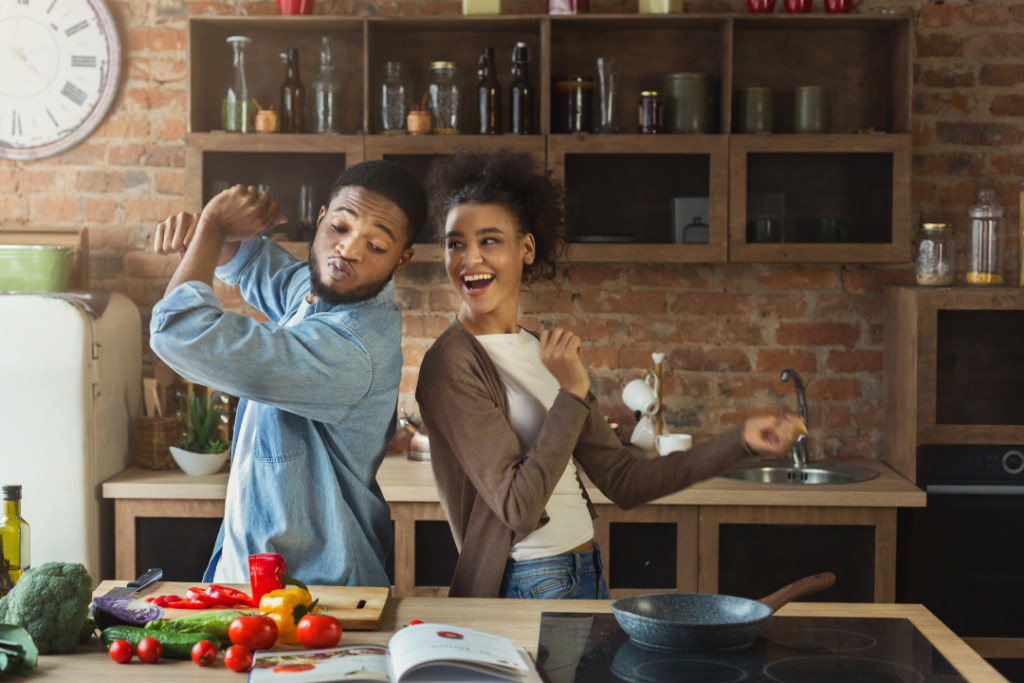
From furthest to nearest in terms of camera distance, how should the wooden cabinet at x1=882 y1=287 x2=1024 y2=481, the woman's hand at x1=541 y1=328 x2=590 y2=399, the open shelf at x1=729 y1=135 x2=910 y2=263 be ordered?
the open shelf at x1=729 y1=135 x2=910 y2=263 → the wooden cabinet at x1=882 y1=287 x2=1024 y2=481 → the woman's hand at x1=541 y1=328 x2=590 y2=399

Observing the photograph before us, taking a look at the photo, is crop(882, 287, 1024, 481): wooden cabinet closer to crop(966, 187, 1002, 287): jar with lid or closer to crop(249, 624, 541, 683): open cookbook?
crop(966, 187, 1002, 287): jar with lid

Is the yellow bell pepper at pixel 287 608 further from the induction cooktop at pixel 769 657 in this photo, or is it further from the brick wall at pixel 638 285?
the brick wall at pixel 638 285

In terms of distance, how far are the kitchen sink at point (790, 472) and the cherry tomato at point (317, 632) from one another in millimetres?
1944

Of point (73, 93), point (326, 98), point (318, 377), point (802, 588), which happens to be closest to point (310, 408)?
point (318, 377)

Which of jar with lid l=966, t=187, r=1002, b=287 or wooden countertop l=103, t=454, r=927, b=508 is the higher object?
jar with lid l=966, t=187, r=1002, b=287

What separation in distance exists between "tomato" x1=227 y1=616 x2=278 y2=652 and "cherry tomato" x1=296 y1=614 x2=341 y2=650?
0.04 meters

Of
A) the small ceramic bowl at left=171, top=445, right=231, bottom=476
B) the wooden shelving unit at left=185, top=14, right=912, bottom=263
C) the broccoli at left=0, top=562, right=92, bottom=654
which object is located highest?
the wooden shelving unit at left=185, top=14, right=912, bottom=263

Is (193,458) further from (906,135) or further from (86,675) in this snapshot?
(906,135)

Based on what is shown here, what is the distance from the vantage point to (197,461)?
2914 mm

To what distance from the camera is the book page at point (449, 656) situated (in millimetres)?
1171

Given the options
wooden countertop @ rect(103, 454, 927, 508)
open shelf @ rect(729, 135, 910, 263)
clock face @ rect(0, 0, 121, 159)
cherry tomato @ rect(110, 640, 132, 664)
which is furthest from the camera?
clock face @ rect(0, 0, 121, 159)

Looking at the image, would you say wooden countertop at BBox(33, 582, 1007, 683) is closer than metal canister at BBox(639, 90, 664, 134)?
Yes

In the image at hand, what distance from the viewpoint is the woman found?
157 centimetres

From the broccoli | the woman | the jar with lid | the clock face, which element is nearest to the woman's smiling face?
the woman
